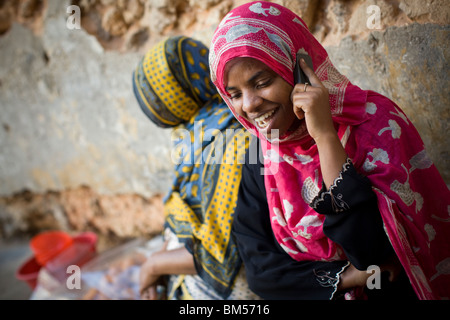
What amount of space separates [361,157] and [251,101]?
37 centimetres

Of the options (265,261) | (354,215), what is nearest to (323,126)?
(354,215)

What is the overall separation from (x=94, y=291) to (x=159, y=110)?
1086 mm

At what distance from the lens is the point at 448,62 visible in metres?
1.32

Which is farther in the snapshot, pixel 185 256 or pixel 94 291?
pixel 94 291

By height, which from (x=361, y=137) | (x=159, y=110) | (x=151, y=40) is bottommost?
(x=361, y=137)

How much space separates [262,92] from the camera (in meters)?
1.14

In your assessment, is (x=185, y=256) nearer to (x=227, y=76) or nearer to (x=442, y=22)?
(x=227, y=76)

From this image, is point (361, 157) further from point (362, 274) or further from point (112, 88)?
point (112, 88)

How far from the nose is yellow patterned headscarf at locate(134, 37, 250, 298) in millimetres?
398

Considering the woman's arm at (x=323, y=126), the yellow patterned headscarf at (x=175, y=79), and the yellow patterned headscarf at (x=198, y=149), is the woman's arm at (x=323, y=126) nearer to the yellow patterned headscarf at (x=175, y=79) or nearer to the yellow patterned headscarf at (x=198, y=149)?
the yellow patterned headscarf at (x=198, y=149)

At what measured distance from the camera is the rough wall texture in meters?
1.45

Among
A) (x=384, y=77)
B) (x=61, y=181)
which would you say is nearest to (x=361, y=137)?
(x=384, y=77)

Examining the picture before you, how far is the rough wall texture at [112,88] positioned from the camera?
1448 millimetres

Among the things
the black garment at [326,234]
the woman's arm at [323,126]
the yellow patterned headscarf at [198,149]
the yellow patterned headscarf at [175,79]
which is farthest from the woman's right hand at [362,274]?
the yellow patterned headscarf at [175,79]
